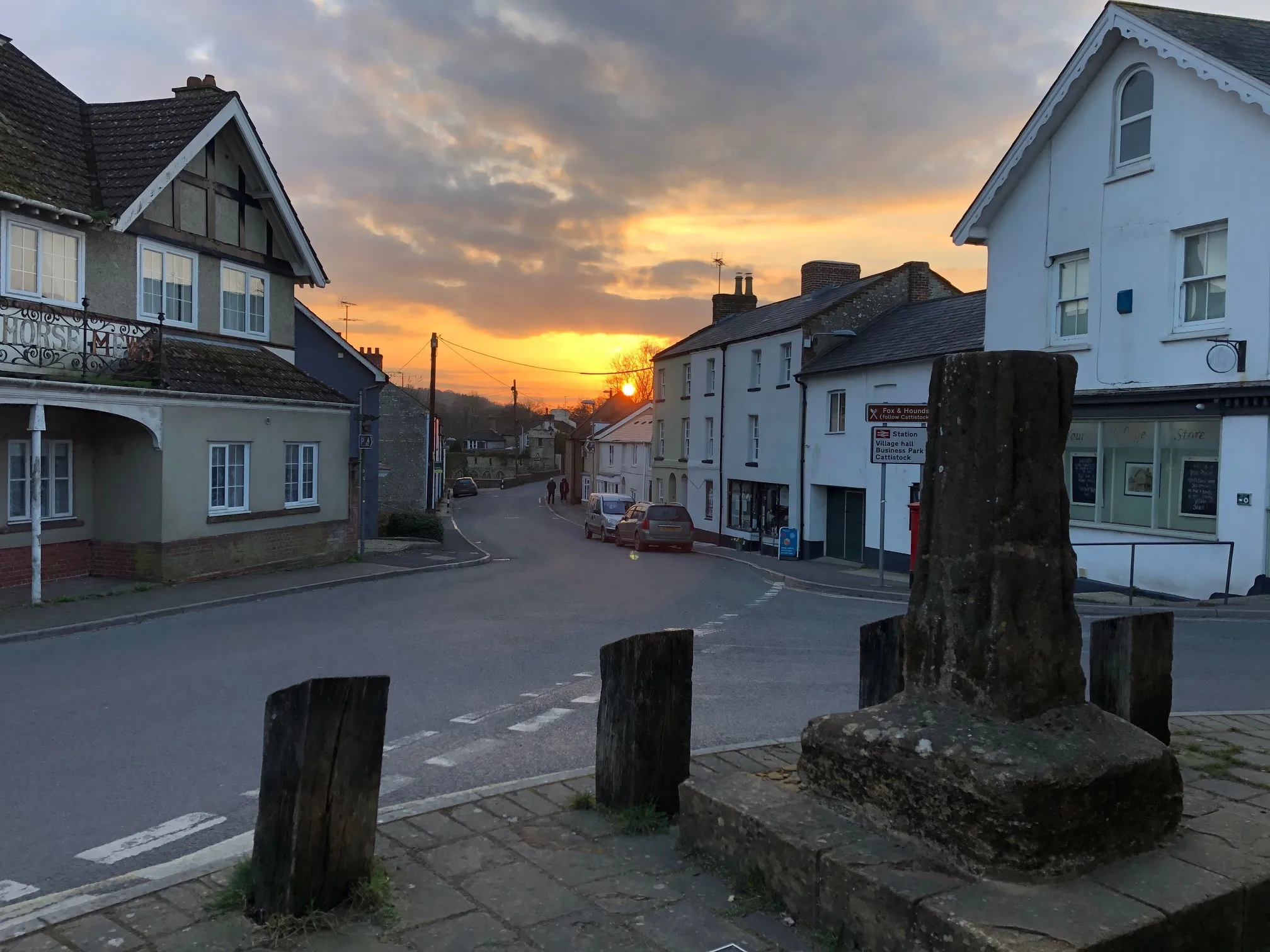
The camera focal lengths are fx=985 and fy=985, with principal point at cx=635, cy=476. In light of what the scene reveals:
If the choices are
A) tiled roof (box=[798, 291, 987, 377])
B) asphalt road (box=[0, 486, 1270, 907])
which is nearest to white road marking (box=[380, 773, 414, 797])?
asphalt road (box=[0, 486, 1270, 907])

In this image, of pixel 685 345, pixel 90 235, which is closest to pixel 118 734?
pixel 90 235

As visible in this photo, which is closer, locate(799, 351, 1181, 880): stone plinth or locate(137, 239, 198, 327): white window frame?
locate(799, 351, 1181, 880): stone plinth

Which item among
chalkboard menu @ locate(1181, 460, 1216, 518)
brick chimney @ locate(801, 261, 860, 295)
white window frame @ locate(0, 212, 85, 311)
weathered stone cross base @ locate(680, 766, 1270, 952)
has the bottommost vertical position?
weathered stone cross base @ locate(680, 766, 1270, 952)

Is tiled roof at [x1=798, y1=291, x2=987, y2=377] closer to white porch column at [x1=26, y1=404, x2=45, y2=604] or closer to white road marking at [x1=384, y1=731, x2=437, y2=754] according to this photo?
white road marking at [x1=384, y1=731, x2=437, y2=754]

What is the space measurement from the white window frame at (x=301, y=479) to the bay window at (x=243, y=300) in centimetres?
291

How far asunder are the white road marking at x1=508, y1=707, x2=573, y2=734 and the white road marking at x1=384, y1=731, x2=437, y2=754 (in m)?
0.65

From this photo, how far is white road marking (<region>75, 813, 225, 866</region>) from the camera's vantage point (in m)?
5.37

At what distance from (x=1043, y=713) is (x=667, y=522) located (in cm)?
2749

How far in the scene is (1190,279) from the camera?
16.2 m

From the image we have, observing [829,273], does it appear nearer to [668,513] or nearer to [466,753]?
[668,513]

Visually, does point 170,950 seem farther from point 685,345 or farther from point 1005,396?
point 685,345

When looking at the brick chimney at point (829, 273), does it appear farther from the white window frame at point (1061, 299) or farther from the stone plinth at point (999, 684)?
the stone plinth at point (999, 684)

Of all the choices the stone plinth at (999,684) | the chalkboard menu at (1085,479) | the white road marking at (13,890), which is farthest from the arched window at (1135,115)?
the white road marking at (13,890)

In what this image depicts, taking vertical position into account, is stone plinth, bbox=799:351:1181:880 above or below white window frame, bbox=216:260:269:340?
below
